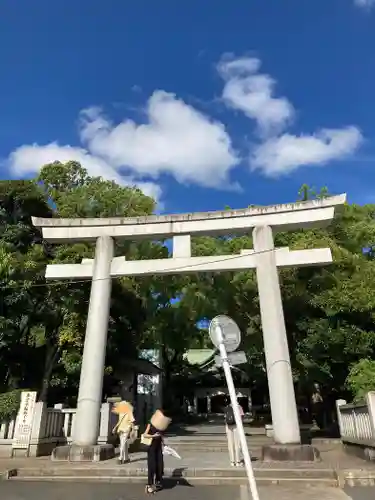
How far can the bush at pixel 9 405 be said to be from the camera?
1112 centimetres

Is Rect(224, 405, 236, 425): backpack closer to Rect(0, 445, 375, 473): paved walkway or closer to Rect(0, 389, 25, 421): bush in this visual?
Rect(0, 445, 375, 473): paved walkway

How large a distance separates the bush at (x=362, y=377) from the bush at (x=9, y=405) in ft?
31.3

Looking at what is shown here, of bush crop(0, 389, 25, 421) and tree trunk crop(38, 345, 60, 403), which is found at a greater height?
tree trunk crop(38, 345, 60, 403)

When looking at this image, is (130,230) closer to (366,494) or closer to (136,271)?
(136,271)

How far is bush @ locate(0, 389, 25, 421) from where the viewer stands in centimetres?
1112

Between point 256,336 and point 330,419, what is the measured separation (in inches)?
184

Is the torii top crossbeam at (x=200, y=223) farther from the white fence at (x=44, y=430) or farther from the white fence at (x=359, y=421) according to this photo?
the white fence at (x=44, y=430)

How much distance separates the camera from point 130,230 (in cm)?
1210

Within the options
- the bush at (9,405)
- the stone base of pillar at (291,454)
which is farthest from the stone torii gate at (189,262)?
the bush at (9,405)

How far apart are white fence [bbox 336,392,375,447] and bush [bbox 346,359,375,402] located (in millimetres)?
551

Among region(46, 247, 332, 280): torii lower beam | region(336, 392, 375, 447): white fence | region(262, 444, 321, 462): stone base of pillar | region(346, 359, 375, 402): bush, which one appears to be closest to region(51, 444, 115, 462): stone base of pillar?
region(262, 444, 321, 462): stone base of pillar

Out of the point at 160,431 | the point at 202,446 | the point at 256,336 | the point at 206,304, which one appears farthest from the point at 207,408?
the point at 160,431

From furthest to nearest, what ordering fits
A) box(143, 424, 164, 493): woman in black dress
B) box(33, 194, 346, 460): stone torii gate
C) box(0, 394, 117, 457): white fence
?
box(0, 394, 117, 457): white fence, box(33, 194, 346, 460): stone torii gate, box(143, 424, 164, 493): woman in black dress

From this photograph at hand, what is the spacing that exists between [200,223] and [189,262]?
127cm
